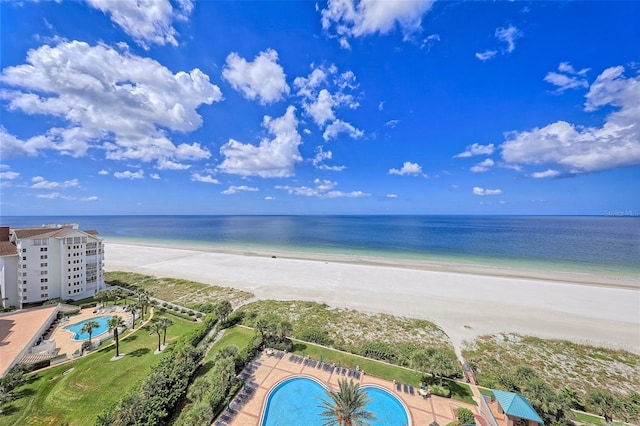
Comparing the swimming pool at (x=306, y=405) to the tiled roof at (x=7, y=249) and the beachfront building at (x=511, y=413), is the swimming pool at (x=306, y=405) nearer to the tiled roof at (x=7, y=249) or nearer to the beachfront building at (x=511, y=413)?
the beachfront building at (x=511, y=413)

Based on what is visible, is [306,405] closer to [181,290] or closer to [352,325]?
[352,325]

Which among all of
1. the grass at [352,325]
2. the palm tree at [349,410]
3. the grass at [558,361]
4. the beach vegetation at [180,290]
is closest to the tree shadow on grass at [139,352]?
the beach vegetation at [180,290]

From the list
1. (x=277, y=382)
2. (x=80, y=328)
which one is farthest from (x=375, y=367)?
(x=80, y=328)

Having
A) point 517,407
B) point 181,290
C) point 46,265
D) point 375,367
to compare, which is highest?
point 46,265

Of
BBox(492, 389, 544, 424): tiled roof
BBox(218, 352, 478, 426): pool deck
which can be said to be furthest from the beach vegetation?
BBox(492, 389, 544, 424): tiled roof

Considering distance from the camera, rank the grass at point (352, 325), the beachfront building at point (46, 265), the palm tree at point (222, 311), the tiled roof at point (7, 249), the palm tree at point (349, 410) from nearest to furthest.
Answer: the palm tree at point (349, 410), the grass at point (352, 325), the palm tree at point (222, 311), the tiled roof at point (7, 249), the beachfront building at point (46, 265)

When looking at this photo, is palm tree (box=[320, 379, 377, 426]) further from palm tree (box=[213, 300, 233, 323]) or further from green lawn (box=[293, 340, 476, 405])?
palm tree (box=[213, 300, 233, 323])
